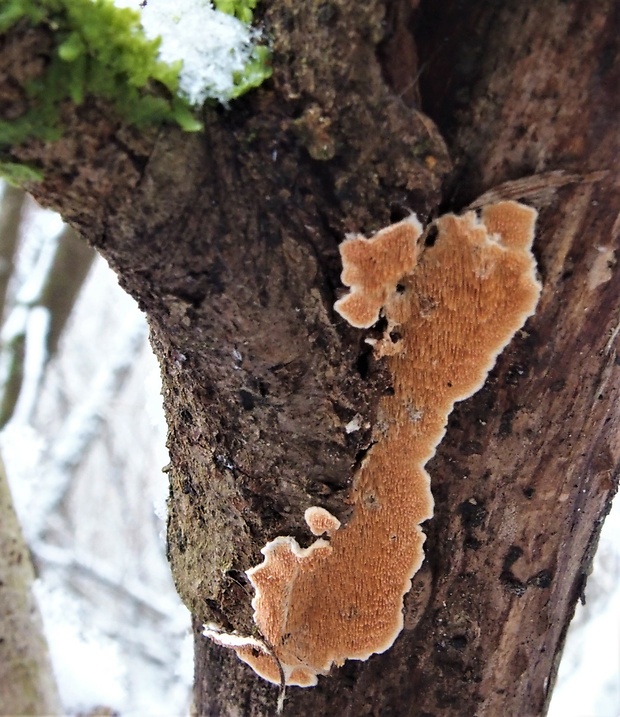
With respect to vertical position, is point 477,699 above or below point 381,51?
below

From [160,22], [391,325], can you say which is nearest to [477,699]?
[391,325]

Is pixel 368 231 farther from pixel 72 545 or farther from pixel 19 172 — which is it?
pixel 72 545

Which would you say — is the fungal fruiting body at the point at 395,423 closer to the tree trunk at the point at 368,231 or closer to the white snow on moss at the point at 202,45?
the tree trunk at the point at 368,231

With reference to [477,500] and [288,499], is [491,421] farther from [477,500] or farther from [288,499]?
[288,499]

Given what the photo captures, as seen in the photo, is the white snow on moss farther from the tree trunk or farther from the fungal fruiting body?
the fungal fruiting body

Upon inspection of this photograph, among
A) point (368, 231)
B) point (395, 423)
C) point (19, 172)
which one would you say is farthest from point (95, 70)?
point (395, 423)

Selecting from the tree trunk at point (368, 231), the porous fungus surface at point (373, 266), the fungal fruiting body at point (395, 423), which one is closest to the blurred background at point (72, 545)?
the fungal fruiting body at point (395, 423)
